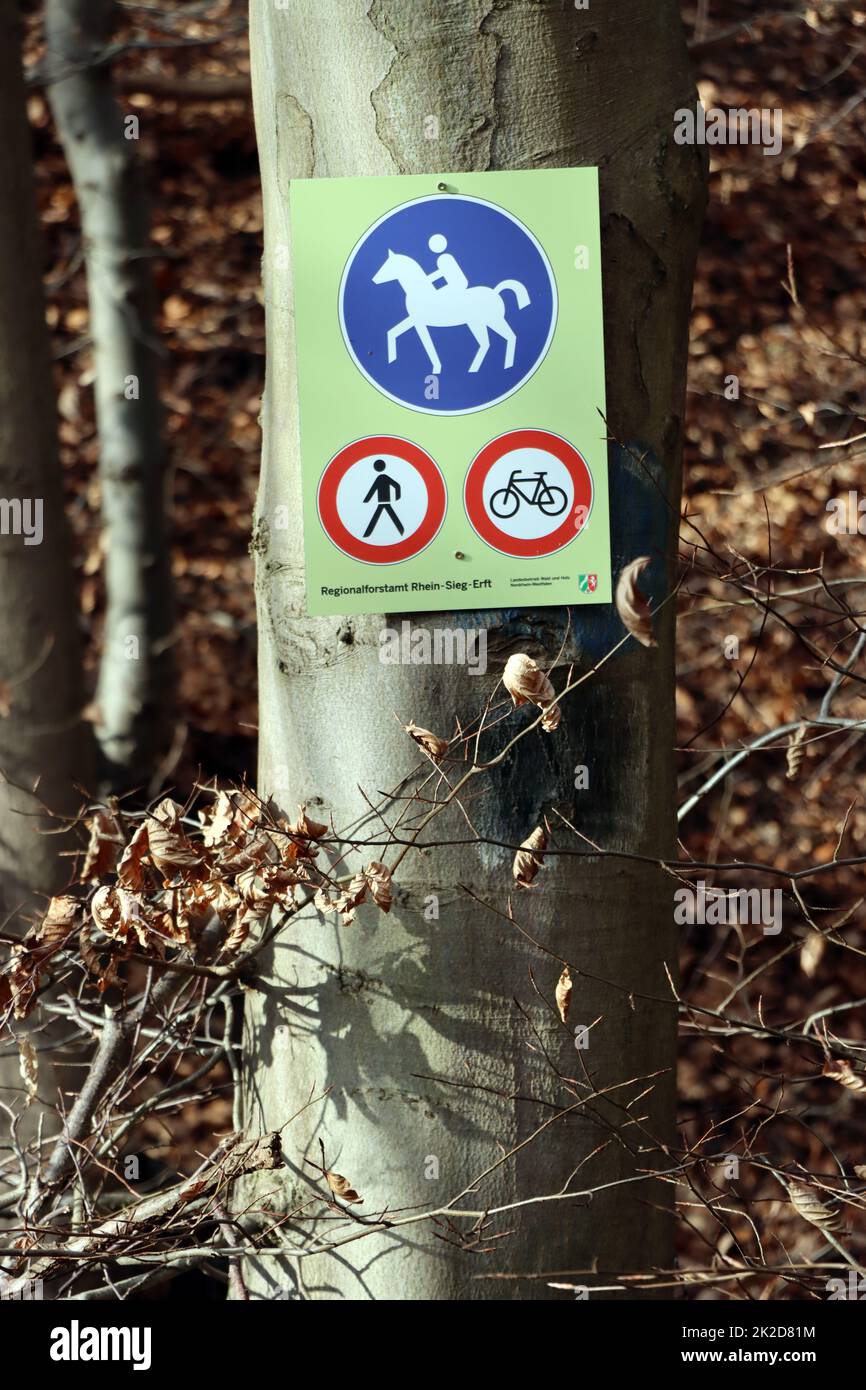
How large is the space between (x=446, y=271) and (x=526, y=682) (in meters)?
0.50

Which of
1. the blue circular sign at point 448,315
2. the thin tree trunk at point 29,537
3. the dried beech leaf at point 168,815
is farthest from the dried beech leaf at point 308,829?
the thin tree trunk at point 29,537

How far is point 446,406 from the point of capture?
1.41 meters

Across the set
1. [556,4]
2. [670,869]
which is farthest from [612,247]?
[670,869]

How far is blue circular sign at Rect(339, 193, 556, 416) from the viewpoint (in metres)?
1.40

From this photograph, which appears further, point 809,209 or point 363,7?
point 809,209

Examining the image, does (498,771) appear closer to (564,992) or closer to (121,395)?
(564,992)

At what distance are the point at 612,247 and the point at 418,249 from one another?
225 mm

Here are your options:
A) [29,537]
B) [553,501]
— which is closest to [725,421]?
[29,537]

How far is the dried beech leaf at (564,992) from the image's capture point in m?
1.34

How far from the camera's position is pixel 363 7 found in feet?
4.46

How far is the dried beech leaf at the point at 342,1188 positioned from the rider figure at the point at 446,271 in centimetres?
104

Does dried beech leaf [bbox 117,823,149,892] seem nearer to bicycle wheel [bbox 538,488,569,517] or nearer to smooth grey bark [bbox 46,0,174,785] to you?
bicycle wheel [bbox 538,488,569,517]
